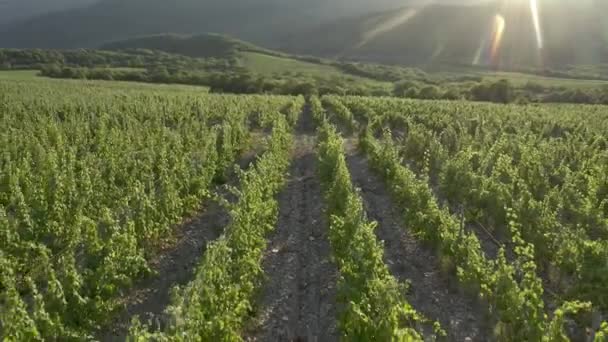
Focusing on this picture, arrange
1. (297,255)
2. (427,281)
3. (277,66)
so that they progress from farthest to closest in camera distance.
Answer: (277,66), (297,255), (427,281)

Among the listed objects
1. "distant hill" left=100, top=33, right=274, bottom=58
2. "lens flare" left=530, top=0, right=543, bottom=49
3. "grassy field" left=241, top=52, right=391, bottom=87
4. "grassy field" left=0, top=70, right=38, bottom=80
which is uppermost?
"lens flare" left=530, top=0, right=543, bottom=49

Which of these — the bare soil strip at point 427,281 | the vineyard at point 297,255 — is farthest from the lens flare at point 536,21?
the bare soil strip at point 427,281

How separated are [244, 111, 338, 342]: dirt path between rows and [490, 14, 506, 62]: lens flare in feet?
432

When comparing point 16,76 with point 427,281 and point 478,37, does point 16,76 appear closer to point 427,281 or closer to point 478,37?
point 427,281

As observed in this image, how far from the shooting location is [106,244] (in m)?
8.34

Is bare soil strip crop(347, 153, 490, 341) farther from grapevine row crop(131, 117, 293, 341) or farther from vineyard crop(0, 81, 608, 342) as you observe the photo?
grapevine row crop(131, 117, 293, 341)

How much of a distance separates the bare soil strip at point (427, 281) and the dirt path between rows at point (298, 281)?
1.26 metres

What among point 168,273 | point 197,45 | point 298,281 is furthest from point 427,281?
point 197,45

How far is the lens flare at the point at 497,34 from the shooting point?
138 meters

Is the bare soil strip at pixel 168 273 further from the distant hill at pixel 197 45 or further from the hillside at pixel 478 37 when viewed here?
the hillside at pixel 478 37

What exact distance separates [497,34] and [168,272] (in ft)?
496

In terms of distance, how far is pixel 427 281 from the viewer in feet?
30.2

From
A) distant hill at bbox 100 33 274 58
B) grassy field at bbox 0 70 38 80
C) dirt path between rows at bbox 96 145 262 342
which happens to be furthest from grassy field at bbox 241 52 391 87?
dirt path between rows at bbox 96 145 262 342

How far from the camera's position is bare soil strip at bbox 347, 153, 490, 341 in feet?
25.7
